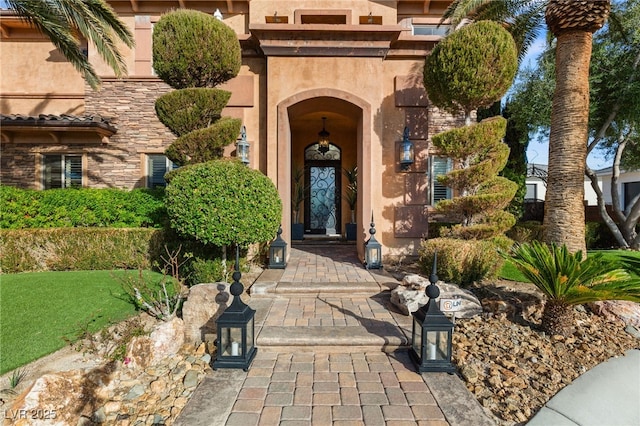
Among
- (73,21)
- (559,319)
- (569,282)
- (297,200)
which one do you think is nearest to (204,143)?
(73,21)

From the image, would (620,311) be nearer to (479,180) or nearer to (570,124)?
(479,180)

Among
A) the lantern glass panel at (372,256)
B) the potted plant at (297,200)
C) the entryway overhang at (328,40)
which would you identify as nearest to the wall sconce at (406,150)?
the entryway overhang at (328,40)

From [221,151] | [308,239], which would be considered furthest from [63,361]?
[308,239]

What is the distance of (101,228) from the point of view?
6656mm

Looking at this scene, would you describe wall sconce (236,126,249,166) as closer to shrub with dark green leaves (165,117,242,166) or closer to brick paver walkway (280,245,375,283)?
shrub with dark green leaves (165,117,242,166)

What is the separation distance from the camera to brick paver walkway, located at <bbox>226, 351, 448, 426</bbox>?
2.58m

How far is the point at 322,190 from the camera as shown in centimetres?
1188

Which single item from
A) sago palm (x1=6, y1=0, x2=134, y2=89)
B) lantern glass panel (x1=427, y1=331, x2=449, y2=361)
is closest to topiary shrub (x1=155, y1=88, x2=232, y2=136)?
sago palm (x1=6, y1=0, x2=134, y2=89)

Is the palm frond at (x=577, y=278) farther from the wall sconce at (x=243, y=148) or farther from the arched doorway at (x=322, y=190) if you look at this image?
the arched doorway at (x=322, y=190)

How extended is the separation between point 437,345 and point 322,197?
29.3 feet

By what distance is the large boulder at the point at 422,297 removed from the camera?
14.5ft

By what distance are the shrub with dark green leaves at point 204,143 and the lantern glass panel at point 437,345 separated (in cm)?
479

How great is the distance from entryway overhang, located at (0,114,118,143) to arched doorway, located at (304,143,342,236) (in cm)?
669

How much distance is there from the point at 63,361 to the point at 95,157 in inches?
334
